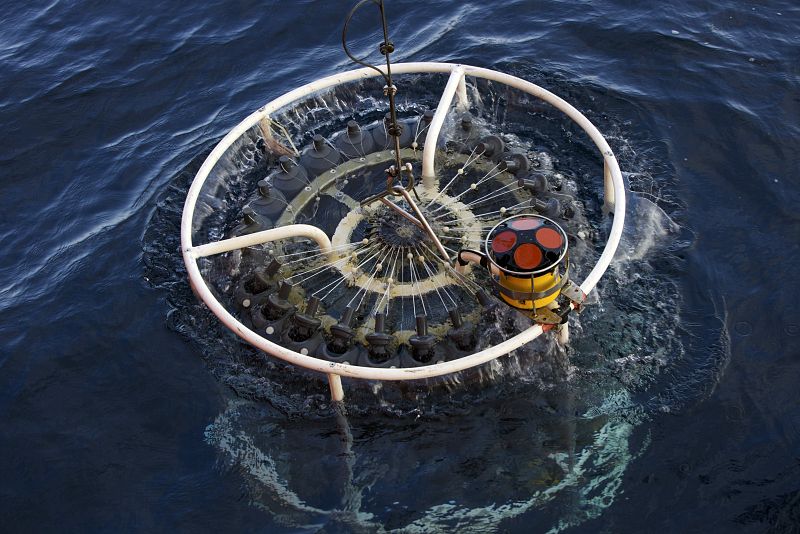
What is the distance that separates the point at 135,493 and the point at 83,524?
0.95 m

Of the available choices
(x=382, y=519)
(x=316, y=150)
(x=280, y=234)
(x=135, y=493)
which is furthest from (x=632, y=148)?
(x=135, y=493)

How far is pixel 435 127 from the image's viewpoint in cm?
1570

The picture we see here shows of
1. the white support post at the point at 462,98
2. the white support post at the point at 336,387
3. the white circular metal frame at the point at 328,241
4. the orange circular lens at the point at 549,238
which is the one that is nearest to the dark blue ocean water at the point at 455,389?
the white support post at the point at 336,387

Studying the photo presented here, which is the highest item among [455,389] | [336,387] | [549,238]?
[549,238]

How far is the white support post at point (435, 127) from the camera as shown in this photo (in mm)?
15688

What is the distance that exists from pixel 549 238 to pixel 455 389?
3815 millimetres

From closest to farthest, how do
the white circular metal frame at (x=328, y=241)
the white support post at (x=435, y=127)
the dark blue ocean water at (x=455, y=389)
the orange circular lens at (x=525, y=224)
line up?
the orange circular lens at (x=525, y=224) → the white circular metal frame at (x=328, y=241) → the dark blue ocean water at (x=455, y=389) → the white support post at (x=435, y=127)

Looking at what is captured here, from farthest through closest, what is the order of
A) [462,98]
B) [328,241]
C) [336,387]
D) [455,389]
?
1. [462,98]
2. [328,241]
3. [455,389]
4. [336,387]

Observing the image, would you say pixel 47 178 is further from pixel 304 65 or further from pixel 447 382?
pixel 447 382

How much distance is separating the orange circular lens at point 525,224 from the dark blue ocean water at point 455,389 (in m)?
3.46

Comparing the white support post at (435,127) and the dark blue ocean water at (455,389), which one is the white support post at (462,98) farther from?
the dark blue ocean water at (455,389)

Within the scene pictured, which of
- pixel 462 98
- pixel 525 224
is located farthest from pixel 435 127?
pixel 525 224

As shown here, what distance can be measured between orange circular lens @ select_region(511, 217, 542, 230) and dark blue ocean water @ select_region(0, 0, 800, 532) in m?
3.46

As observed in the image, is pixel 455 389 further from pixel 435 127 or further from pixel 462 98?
pixel 462 98
